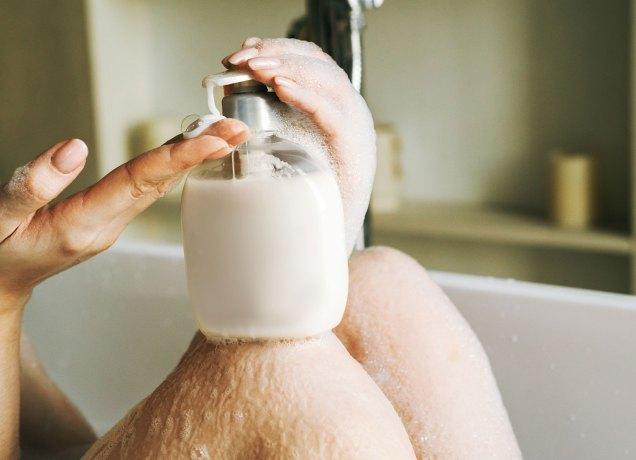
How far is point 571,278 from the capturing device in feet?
6.10

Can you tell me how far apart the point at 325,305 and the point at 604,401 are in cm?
44

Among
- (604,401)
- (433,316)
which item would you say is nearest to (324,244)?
(433,316)

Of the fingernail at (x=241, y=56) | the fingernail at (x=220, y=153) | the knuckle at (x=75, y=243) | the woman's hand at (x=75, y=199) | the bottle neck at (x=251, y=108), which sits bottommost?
the knuckle at (x=75, y=243)

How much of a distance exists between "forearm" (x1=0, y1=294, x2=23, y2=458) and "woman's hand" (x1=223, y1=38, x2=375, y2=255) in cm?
18

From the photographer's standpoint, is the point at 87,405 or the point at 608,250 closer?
the point at 87,405

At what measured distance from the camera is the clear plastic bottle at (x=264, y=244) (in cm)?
40

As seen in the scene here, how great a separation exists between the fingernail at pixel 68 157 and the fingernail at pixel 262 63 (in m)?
0.09

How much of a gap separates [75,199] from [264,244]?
0.34 feet

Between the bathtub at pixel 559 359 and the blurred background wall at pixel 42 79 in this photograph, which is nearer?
the bathtub at pixel 559 359

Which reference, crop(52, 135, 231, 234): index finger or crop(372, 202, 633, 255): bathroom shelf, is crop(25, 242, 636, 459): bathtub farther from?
crop(372, 202, 633, 255): bathroom shelf

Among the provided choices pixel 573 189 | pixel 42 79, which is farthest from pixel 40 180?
pixel 42 79

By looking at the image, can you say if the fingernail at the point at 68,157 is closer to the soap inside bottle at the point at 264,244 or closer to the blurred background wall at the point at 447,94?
the soap inside bottle at the point at 264,244

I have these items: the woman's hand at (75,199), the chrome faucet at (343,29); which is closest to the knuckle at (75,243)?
the woman's hand at (75,199)

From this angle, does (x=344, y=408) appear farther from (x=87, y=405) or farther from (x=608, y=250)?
(x=608, y=250)
